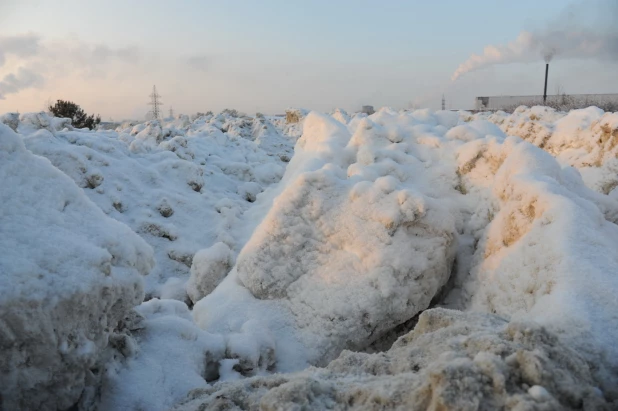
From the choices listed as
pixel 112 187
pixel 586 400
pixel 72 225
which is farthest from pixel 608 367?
pixel 112 187

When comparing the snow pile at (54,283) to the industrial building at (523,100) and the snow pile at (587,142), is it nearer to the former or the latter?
the snow pile at (587,142)

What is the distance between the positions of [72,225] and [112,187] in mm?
4941

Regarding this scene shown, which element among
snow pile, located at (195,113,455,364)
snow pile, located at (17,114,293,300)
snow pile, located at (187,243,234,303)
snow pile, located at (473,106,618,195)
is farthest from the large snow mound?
snow pile, located at (473,106,618,195)

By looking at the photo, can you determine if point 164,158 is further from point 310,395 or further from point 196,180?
point 310,395

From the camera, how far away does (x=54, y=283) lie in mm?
2273

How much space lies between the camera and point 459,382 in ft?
5.59

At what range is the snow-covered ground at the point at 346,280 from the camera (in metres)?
2.05

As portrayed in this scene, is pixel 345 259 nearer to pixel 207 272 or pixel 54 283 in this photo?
pixel 207 272

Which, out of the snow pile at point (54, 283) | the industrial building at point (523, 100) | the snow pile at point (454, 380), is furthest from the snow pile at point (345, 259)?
the industrial building at point (523, 100)

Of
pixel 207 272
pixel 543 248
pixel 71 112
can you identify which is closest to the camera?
pixel 543 248

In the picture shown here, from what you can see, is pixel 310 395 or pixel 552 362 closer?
pixel 552 362

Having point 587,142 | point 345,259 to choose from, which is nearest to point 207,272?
point 345,259

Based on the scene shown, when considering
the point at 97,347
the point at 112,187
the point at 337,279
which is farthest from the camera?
the point at 112,187

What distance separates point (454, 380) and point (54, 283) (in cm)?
175
